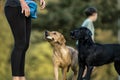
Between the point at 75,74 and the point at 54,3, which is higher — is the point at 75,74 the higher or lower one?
the higher one

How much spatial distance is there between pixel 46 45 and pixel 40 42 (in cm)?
232

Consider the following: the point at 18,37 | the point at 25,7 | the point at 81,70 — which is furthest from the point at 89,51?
the point at 25,7

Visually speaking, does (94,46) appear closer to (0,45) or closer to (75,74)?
(75,74)

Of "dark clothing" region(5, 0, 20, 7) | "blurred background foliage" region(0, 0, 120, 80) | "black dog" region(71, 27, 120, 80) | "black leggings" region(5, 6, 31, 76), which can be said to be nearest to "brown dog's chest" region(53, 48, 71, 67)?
"black dog" region(71, 27, 120, 80)

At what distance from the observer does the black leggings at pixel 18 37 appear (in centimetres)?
1049

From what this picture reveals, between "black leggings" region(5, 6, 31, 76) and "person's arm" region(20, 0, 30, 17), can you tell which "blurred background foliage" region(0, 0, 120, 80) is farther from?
"person's arm" region(20, 0, 30, 17)

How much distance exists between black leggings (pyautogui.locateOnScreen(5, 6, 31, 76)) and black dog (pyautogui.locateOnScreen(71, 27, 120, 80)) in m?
2.87

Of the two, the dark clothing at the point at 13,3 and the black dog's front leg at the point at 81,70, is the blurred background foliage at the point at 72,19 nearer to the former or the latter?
the black dog's front leg at the point at 81,70

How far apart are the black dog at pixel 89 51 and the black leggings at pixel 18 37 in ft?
9.41

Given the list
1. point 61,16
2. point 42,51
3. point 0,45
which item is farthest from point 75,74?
point 42,51

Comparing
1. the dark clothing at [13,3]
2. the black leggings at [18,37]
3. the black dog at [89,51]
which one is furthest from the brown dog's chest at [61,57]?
the dark clothing at [13,3]

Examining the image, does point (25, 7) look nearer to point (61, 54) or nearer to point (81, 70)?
point (81, 70)

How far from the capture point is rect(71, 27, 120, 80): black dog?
13266 mm

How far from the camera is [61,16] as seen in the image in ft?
122
